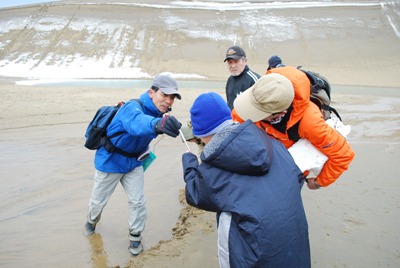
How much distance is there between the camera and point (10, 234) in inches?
159

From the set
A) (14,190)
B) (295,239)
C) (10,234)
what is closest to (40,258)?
(10,234)

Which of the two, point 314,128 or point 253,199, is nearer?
point 253,199

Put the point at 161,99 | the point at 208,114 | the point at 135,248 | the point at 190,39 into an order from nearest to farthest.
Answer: the point at 208,114 → the point at 161,99 → the point at 135,248 → the point at 190,39

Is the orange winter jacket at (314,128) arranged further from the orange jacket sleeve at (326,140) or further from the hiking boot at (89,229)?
the hiking boot at (89,229)

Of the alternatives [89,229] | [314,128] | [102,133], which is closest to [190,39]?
[89,229]

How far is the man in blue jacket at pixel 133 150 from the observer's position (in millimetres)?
2832

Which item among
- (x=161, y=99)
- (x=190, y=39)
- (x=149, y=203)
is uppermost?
(x=161, y=99)

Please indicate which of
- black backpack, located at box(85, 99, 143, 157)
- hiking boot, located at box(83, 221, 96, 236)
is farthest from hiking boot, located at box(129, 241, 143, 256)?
black backpack, located at box(85, 99, 143, 157)

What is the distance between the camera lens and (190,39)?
90.8 feet

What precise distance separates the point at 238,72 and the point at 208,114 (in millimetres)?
2460

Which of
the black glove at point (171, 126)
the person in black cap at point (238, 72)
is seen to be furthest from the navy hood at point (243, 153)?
the person in black cap at point (238, 72)

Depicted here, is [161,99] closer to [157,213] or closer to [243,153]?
[243,153]

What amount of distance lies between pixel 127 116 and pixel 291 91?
1.49 m

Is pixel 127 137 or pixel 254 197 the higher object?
pixel 254 197
